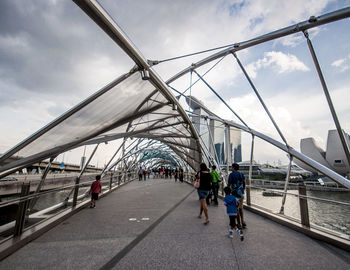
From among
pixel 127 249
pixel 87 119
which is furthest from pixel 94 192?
pixel 127 249

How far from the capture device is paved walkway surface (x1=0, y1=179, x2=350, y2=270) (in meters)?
3.09

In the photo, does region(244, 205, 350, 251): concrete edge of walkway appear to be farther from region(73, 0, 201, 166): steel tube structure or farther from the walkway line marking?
region(73, 0, 201, 166): steel tube structure

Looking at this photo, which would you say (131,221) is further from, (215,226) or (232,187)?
(232,187)

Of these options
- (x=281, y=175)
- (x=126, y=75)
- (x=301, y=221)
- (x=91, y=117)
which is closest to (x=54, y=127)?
(x=91, y=117)

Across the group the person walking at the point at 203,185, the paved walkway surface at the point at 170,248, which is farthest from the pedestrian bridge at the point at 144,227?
the person walking at the point at 203,185

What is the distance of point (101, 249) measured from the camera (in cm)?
364

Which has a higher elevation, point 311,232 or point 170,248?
point 311,232

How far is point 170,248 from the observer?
368 centimetres

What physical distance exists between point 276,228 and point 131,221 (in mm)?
4421

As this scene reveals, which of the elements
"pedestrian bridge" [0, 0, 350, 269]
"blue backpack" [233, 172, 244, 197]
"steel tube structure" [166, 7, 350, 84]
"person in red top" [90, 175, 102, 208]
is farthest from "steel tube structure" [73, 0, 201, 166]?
"person in red top" [90, 175, 102, 208]

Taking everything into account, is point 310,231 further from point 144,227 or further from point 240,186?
point 144,227

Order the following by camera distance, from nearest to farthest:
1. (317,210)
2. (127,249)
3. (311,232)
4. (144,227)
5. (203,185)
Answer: (127,249) < (311,232) < (144,227) < (203,185) < (317,210)

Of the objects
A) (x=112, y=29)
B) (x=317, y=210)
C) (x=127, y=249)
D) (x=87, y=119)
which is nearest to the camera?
(x=127, y=249)

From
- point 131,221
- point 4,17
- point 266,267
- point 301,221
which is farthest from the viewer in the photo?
point 131,221
